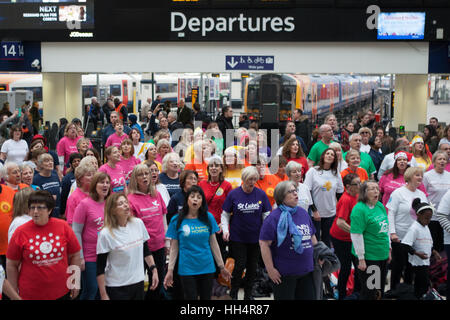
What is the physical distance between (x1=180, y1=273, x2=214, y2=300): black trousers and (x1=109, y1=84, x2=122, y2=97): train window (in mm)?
32382

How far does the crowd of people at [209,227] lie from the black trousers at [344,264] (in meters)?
0.01

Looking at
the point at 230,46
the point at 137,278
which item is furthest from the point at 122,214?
the point at 230,46

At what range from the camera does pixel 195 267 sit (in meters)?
5.93

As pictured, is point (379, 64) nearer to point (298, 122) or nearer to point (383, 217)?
point (298, 122)

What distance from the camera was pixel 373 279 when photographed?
661 cm

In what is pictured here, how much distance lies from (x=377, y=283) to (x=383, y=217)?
695 millimetres

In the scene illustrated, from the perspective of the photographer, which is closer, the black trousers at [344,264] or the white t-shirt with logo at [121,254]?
the white t-shirt with logo at [121,254]

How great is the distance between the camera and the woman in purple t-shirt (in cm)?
577

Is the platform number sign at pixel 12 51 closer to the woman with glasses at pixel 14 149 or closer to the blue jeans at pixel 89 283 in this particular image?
the woman with glasses at pixel 14 149

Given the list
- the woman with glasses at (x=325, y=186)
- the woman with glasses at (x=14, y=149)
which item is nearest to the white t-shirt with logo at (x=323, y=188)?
the woman with glasses at (x=325, y=186)

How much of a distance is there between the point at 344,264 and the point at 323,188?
56.0 inches

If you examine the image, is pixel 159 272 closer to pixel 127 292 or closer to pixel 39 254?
pixel 127 292

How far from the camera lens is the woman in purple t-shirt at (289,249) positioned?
5.77m

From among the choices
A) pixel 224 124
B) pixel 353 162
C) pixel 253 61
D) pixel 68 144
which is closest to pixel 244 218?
pixel 353 162
